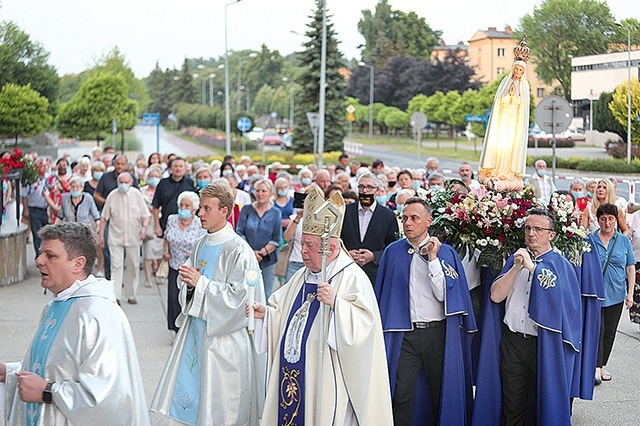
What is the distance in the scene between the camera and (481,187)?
333 inches

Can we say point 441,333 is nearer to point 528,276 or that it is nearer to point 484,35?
point 528,276

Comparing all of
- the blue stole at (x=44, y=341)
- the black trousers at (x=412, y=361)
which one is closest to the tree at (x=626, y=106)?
the black trousers at (x=412, y=361)

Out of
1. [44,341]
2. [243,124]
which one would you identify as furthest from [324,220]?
[243,124]

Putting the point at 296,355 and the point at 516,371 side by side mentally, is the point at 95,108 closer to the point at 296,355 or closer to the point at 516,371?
the point at 516,371

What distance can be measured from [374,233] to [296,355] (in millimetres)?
3640

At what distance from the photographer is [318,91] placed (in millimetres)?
48344

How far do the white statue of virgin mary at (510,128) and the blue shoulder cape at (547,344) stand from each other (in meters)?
1.72

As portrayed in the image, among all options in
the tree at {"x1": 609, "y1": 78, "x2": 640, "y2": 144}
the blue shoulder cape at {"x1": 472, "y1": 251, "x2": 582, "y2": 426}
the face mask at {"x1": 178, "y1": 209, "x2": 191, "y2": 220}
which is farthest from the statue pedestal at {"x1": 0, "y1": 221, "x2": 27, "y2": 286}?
the tree at {"x1": 609, "y1": 78, "x2": 640, "y2": 144}

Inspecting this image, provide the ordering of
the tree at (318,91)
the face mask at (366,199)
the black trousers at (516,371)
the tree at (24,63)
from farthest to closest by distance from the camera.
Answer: the tree at (318,91)
the tree at (24,63)
the face mask at (366,199)
the black trousers at (516,371)

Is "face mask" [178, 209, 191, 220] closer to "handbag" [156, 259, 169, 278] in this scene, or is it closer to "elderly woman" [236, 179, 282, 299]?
"elderly woman" [236, 179, 282, 299]

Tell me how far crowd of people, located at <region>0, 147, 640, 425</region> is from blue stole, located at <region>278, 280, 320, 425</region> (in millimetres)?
11

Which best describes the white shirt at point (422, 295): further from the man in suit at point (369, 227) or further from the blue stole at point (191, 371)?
the man in suit at point (369, 227)

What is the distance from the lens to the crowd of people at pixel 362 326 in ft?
16.3

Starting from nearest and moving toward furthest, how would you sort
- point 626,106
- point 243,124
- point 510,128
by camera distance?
point 510,128
point 626,106
point 243,124
